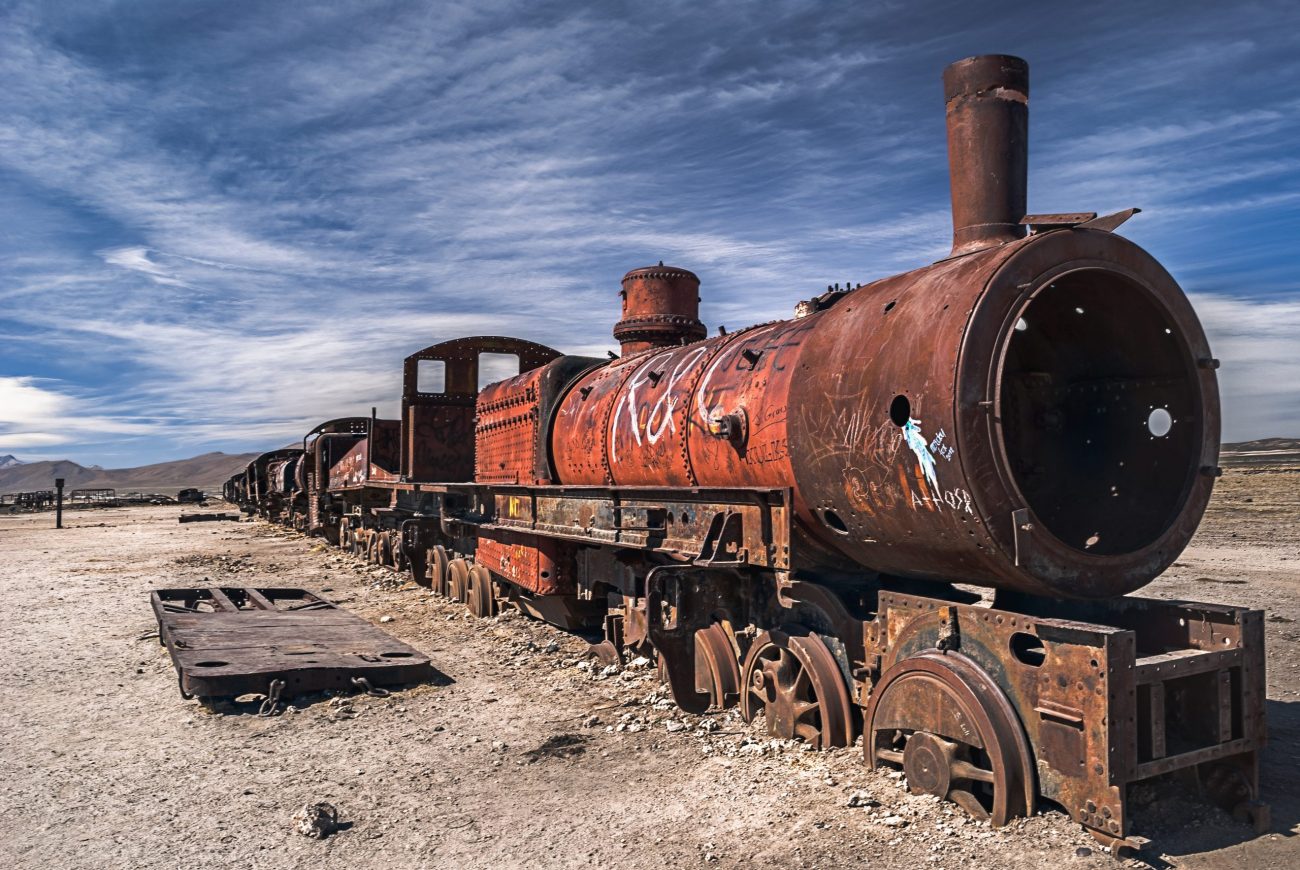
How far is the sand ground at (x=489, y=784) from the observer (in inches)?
163

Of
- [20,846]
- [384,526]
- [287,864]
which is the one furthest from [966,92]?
[384,526]

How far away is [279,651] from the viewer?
8.05 metres

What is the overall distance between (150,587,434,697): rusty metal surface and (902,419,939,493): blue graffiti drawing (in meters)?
5.07

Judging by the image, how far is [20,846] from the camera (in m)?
4.43

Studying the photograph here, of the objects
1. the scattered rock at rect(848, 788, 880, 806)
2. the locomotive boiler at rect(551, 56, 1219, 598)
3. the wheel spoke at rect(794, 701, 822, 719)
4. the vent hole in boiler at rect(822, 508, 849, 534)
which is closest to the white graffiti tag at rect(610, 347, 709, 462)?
the locomotive boiler at rect(551, 56, 1219, 598)

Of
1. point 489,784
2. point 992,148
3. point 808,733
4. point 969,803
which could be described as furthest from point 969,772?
point 992,148

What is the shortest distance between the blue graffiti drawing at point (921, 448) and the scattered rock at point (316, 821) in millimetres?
3503

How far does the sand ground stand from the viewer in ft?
13.6

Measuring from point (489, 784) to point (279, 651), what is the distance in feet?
12.3

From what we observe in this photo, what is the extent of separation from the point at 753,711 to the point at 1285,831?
2.95 meters

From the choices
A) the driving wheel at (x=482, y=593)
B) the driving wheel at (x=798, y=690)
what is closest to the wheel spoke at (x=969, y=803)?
the driving wheel at (x=798, y=690)

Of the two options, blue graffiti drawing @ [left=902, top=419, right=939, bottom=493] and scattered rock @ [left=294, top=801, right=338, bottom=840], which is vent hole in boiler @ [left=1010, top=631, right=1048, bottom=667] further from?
scattered rock @ [left=294, top=801, right=338, bottom=840]

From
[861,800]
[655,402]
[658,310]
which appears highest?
[658,310]

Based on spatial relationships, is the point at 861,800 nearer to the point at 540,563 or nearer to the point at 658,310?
the point at 540,563
